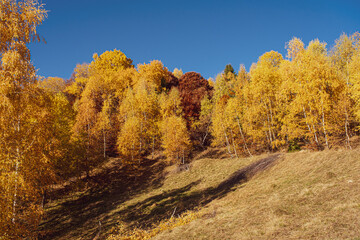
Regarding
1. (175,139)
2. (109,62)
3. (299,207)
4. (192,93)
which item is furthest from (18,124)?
(109,62)

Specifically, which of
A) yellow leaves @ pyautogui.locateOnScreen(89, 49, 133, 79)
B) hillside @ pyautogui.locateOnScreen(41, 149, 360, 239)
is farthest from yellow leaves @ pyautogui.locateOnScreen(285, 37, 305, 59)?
yellow leaves @ pyautogui.locateOnScreen(89, 49, 133, 79)

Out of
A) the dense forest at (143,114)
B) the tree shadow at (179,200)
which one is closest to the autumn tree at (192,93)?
the dense forest at (143,114)

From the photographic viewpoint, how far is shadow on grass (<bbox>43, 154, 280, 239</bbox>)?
762 inches

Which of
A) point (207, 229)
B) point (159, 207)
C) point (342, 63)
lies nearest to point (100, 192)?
point (159, 207)

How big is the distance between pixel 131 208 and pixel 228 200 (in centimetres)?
1212

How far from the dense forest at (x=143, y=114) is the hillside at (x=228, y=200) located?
4022 mm

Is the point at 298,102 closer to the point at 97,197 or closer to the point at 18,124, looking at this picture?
the point at 18,124

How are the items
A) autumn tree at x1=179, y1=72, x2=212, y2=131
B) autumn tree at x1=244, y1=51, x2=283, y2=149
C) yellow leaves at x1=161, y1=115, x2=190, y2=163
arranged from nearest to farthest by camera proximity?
autumn tree at x1=244, y1=51, x2=283, y2=149
yellow leaves at x1=161, y1=115, x2=190, y2=163
autumn tree at x1=179, y1=72, x2=212, y2=131

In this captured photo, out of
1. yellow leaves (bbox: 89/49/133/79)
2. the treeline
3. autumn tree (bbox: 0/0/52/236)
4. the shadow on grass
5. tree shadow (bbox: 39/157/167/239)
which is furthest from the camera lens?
yellow leaves (bbox: 89/49/133/79)

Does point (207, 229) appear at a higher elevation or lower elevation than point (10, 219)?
lower

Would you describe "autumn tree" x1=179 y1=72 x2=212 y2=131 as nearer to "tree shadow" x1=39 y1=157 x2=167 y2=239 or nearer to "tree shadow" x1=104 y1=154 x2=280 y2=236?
"tree shadow" x1=39 y1=157 x2=167 y2=239

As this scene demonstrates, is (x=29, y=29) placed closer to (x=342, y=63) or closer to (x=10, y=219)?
(x=10, y=219)

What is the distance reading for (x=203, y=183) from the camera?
2589cm

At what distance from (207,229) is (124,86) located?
4544 centimetres
